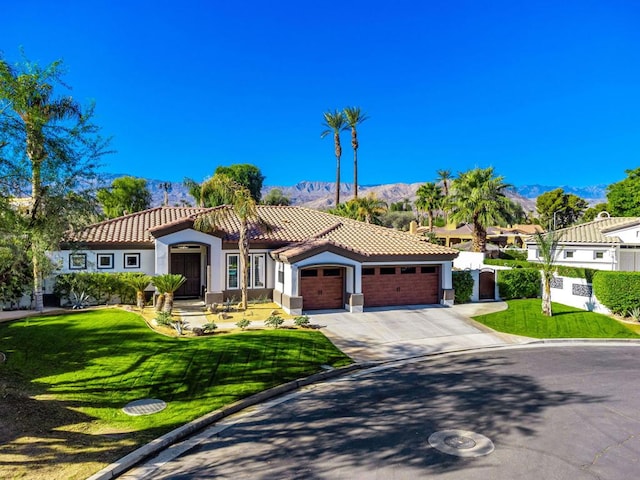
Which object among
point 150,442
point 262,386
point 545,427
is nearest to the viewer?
point 150,442

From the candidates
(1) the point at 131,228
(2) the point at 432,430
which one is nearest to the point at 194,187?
(1) the point at 131,228

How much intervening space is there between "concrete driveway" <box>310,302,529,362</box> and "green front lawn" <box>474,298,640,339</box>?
3.32 ft

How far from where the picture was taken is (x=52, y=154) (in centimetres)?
1041

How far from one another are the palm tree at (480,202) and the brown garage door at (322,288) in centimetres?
1573

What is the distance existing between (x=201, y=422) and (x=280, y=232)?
16.8m

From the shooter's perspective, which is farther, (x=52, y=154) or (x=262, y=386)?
(x=262, y=386)

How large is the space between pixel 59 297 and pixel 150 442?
53.1 feet

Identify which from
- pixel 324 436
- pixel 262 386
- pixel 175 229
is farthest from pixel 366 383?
pixel 175 229

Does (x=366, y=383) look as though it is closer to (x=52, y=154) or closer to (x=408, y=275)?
(x=52, y=154)

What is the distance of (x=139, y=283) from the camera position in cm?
2212

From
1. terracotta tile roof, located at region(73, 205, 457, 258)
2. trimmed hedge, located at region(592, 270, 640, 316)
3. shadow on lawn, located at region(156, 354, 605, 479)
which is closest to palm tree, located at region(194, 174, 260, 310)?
terracotta tile roof, located at region(73, 205, 457, 258)

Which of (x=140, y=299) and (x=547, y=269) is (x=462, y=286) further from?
(x=140, y=299)

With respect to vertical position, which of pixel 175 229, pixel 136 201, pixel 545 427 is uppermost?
pixel 136 201

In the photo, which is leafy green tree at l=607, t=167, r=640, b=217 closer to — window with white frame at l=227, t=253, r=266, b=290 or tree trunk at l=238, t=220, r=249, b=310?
window with white frame at l=227, t=253, r=266, b=290
